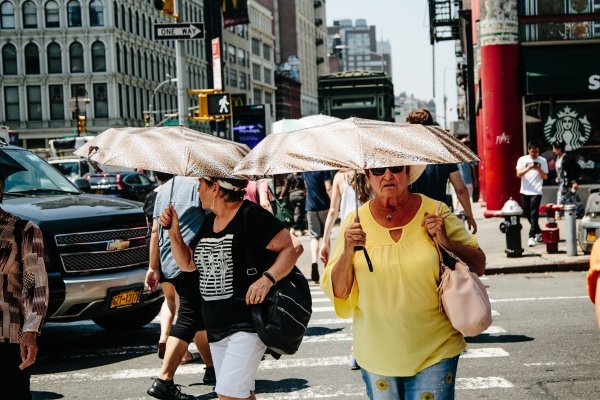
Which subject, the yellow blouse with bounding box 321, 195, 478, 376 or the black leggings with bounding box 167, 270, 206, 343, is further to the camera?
the black leggings with bounding box 167, 270, 206, 343

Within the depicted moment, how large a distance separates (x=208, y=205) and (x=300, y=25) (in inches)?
5267

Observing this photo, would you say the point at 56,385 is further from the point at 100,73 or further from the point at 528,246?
the point at 100,73

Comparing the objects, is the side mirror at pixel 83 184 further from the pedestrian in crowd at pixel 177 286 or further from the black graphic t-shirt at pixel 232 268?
the black graphic t-shirt at pixel 232 268

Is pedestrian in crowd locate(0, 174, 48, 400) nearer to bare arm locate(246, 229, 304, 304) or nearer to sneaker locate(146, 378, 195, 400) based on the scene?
bare arm locate(246, 229, 304, 304)

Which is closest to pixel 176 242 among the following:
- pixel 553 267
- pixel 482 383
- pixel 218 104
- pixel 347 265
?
pixel 347 265

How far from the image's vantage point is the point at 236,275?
5121 mm

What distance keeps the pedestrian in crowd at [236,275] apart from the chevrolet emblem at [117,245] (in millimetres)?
3749

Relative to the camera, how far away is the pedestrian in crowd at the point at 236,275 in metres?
5.03

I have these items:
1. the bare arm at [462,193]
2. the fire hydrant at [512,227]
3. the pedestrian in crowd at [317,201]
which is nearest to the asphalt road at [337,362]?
the bare arm at [462,193]

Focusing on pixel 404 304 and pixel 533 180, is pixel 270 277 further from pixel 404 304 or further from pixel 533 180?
pixel 533 180

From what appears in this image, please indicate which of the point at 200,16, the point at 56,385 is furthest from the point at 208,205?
the point at 200,16

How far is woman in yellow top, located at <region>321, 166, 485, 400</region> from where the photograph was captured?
4.04m

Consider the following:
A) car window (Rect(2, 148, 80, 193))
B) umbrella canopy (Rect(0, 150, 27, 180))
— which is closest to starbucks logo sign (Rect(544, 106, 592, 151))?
car window (Rect(2, 148, 80, 193))

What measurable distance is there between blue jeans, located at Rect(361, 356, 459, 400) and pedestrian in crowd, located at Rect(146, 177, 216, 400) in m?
2.83
